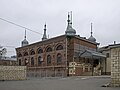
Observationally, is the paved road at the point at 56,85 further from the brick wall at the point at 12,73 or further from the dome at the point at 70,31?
the dome at the point at 70,31

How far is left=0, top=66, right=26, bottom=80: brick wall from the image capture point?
3738 centimetres

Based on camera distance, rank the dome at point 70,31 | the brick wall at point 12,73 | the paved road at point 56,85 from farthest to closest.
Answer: the dome at point 70,31
the brick wall at point 12,73
the paved road at point 56,85

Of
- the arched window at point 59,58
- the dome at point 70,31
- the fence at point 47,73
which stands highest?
the dome at point 70,31

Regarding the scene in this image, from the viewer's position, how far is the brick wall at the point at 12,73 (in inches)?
1471

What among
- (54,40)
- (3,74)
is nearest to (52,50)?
(54,40)

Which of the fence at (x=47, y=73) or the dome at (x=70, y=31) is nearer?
the fence at (x=47, y=73)

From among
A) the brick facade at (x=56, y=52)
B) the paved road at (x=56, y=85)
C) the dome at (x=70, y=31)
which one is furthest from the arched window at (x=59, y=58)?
the paved road at (x=56, y=85)

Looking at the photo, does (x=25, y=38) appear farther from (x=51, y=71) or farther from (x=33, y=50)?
(x=51, y=71)

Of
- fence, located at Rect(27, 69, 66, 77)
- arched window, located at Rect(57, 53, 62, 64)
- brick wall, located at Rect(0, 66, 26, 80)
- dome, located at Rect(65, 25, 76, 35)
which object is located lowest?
fence, located at Rect(27, 69, 66, 77)

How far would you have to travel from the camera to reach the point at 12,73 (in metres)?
38.1

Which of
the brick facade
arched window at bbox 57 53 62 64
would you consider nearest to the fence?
the brick facade

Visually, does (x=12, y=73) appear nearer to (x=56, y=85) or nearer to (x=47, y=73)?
(x=47, y=73)

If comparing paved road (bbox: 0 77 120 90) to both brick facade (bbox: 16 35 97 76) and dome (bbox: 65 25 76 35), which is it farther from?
dome (bbox: 65 25 76 35)

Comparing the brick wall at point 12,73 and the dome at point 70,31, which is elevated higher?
the dome at point 70,31
